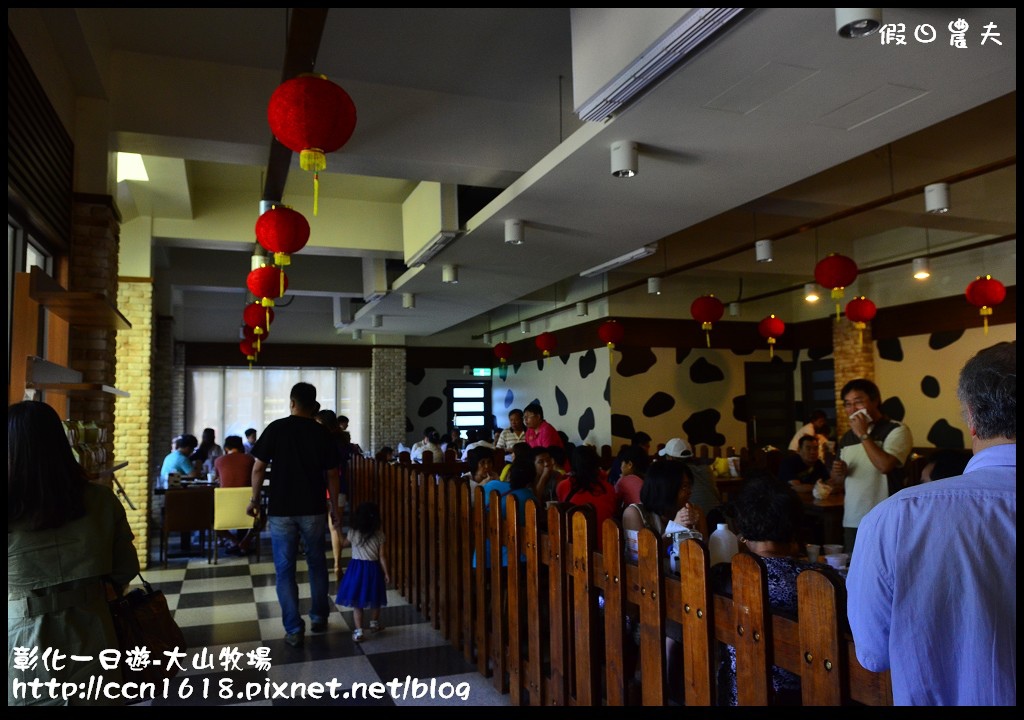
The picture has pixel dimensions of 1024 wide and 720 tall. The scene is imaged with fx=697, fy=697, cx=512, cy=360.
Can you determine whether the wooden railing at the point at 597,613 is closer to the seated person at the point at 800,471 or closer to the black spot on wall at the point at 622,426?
the seated person at the point at 800,471

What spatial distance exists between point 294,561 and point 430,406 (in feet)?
39.5

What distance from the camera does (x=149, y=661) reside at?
2.33 m

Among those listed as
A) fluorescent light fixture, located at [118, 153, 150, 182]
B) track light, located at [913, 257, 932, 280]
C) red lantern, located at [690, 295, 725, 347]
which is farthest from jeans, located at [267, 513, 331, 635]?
track light, located at [913, 257, 932, 280]

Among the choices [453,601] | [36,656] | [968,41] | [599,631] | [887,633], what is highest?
[968,41]

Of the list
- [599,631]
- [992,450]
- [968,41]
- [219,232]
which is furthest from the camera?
[219,232]

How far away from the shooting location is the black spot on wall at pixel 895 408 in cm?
1012

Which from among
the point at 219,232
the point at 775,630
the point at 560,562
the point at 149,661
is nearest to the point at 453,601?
the point at 560,562

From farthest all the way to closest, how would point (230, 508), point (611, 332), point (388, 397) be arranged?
A: point (388, 397)
point (611, 332)
point (230, 508)

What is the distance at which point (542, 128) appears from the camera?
5707 mm

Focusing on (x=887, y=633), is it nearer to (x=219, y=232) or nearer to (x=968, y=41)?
(x=968, y=41)

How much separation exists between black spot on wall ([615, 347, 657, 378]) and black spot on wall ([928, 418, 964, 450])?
4140 mm

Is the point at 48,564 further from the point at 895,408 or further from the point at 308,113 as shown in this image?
the point at 895,408

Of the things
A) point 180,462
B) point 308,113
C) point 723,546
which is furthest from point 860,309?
point 180,462

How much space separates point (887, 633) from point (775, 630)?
46 centimetres
